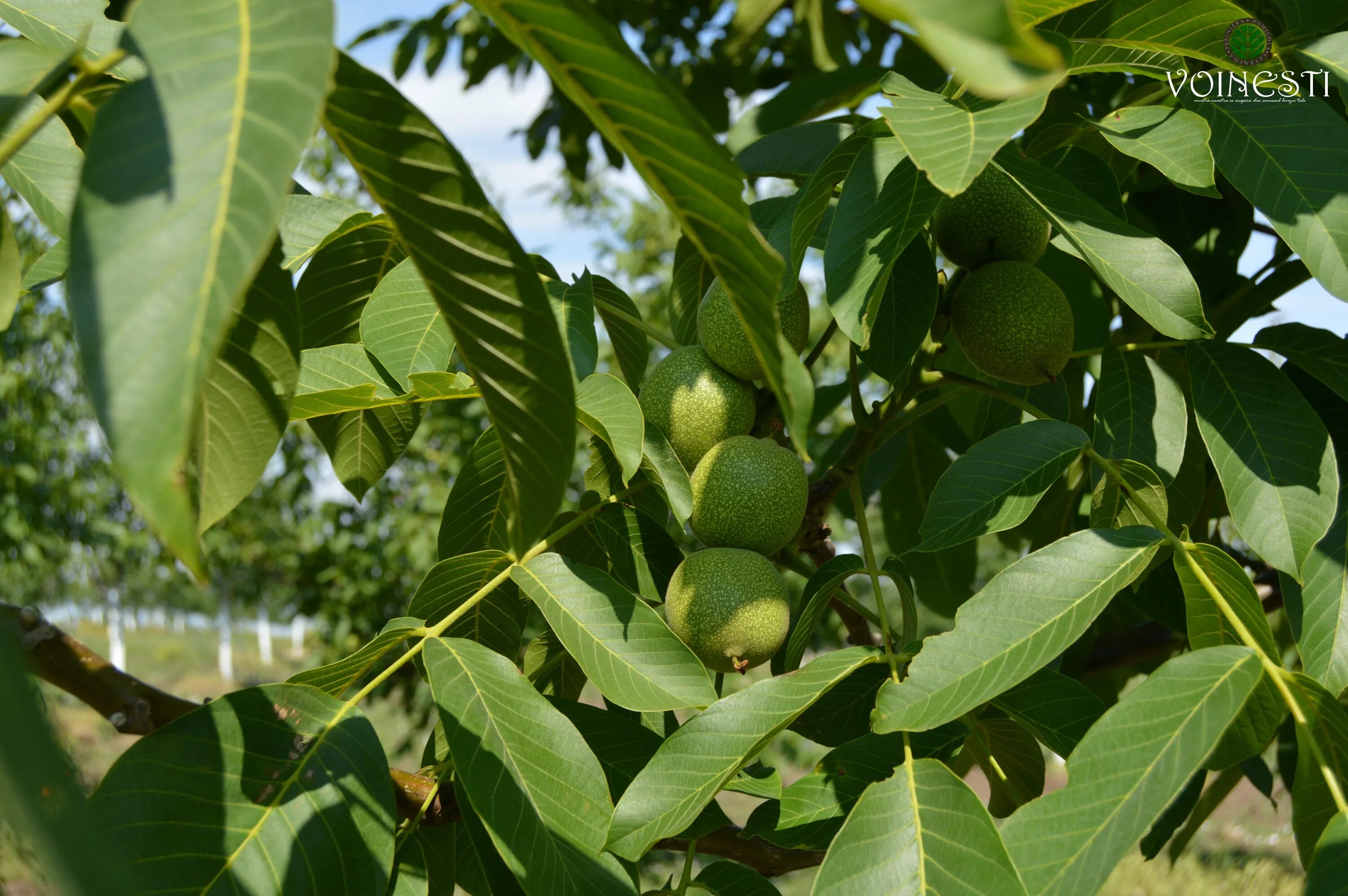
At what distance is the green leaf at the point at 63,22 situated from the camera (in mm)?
786

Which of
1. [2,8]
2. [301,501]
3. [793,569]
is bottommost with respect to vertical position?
[301,501]

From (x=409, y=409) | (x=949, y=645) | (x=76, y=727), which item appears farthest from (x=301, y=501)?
(x=949, y=645)

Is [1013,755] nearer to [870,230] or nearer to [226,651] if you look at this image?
[870,230]

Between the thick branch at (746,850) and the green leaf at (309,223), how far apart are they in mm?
675

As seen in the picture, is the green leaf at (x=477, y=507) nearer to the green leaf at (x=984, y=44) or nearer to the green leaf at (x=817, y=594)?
the green leaf at (x=817, y=594)

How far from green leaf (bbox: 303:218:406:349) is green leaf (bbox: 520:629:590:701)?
15.0 inches

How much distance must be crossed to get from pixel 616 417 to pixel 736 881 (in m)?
0.40

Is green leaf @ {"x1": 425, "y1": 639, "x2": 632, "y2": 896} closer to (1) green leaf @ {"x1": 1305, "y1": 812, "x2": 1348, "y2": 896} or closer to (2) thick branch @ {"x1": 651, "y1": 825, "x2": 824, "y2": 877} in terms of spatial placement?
(2) thick branch @ {"x1": 651, "y1": 825, "x2": 824, "y2": 877}

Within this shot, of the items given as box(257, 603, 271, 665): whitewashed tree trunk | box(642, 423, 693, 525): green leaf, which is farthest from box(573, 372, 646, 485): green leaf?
box(257, 603, 271, 665): whitewashed tree trunk

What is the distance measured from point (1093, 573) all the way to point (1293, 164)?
0.42 metres

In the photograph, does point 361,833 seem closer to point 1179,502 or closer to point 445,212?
point 445,212

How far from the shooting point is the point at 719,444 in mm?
1031

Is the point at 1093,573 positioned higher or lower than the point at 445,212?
lower

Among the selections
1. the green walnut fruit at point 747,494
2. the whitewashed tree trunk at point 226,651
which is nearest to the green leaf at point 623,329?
the green walnut fruit at point 747,494
